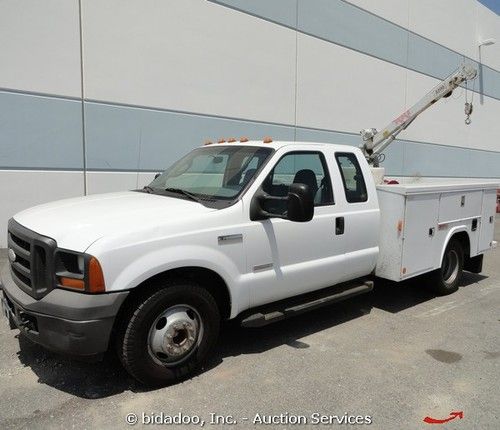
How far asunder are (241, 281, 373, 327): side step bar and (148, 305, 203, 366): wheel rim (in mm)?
506

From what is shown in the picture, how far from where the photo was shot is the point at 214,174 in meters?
4.45

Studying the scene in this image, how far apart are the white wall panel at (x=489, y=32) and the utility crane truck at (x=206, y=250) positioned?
1750 centimetres

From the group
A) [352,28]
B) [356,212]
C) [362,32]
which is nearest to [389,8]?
[362,32]

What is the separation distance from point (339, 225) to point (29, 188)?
5.68 metres

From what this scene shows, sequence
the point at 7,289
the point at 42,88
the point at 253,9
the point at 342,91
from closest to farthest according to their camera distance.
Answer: the point at 7,289, the point at 42,88, the point at 253,9, the point at 342,91

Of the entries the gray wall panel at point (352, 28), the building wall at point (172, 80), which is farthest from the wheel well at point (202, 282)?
the gray wall panel at point (352, 28)

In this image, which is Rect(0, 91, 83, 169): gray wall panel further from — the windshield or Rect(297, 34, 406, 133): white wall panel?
Rect(297, 34, 406, 133): white wall panel

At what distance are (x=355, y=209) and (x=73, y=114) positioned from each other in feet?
18.4

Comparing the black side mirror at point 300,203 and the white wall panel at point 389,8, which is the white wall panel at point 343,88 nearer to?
the white wall panel at point 389,8

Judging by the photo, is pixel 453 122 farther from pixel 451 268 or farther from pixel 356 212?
pixel 356 212

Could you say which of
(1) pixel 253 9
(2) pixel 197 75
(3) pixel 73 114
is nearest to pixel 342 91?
(1) pixel 253 9

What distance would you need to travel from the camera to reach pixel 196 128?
980 centimetres

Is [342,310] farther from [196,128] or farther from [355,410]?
[196,128]

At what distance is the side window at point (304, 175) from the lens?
437 centimetres
